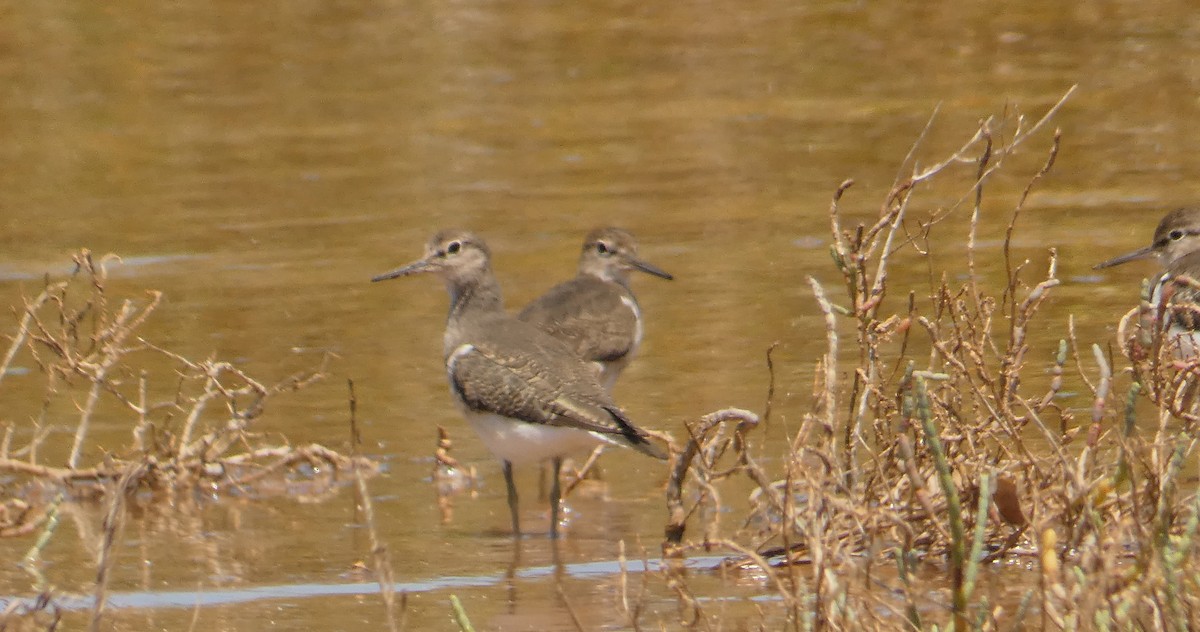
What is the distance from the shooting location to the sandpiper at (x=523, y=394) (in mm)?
8219

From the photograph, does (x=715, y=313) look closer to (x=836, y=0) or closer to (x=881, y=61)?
(x=881, y=61)

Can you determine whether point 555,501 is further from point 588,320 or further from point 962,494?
point 962,494

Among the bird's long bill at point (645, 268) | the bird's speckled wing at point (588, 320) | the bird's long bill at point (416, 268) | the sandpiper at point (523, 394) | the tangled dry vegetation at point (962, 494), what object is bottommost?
the tangled dry vegetation at point (962, 494)

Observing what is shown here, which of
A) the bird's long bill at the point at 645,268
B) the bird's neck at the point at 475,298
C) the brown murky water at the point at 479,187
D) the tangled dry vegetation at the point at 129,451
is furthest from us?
the bird's long bill at the point at 645,268

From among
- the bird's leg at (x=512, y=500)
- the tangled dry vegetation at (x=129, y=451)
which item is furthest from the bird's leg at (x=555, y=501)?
the tangled dry vegetation at (x=129, y=451)

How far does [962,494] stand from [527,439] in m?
2.46

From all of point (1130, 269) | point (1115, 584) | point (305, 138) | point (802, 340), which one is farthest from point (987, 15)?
point (1115, 584)

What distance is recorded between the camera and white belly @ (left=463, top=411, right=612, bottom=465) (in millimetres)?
8336

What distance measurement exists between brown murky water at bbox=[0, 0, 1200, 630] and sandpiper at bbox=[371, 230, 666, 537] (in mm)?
316

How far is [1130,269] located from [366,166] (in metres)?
6.83

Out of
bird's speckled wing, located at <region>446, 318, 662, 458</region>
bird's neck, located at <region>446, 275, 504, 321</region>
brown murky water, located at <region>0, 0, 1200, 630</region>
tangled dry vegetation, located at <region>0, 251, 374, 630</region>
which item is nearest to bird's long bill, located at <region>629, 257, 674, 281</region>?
brown murky water, located at <region>0, 0, 1200, 630</region>

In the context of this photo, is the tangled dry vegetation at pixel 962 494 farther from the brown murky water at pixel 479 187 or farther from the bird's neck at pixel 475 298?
the bird's neck at pixel 475 298

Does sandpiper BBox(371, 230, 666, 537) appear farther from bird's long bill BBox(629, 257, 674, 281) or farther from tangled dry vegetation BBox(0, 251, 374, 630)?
bird's long bill BBox(629, 257, 674, 281)

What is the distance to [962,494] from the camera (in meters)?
6.47
